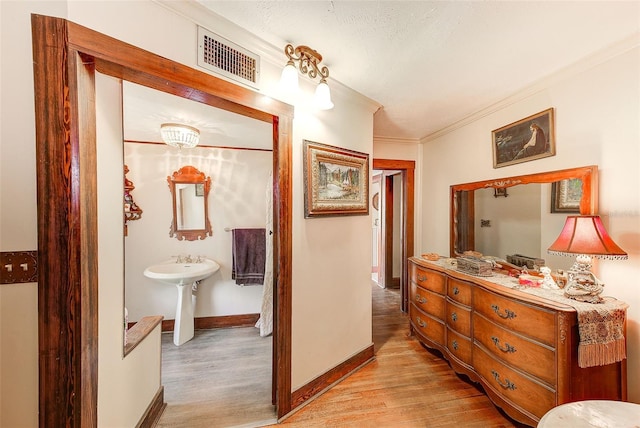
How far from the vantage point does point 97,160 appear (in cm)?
103

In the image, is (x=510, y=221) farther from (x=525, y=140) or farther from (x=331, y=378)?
(x=331, y=378)

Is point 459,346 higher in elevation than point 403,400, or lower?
higher

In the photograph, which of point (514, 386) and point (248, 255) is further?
point (248, 255)

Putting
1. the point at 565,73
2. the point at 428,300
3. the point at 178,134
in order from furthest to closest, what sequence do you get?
1. the point at 428,300
2. the point at 178,134
3. the point at 565,73

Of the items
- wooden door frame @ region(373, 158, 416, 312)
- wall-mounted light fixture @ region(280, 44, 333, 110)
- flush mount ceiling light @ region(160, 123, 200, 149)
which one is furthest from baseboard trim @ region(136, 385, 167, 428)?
wooden door frame @ region(373, 158, 416, 312)

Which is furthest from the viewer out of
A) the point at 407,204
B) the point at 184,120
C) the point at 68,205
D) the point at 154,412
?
the point at 407,204

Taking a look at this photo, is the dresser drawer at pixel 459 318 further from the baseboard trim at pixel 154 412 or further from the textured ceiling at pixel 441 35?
the baseboard trim at pixel 154 412

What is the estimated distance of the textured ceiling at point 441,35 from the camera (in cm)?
112

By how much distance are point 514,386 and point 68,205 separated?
2531 mm

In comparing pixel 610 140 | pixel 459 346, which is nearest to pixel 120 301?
pixel 459 346

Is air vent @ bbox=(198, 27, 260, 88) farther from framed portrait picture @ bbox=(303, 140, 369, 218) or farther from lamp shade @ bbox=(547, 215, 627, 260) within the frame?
lamp shade @ bbox=(547, 215, 627, 260)

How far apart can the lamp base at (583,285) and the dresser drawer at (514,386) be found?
1.80 feet

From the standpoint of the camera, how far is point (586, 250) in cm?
129

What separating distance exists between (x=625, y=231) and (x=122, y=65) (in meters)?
2.81
